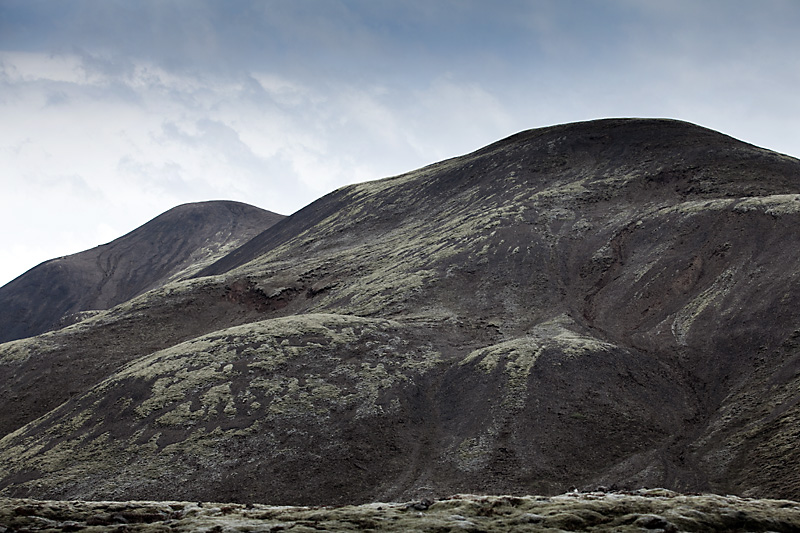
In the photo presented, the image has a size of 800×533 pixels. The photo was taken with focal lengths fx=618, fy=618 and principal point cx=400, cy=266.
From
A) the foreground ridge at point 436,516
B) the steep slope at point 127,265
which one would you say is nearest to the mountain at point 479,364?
the foreground ridge at point 436,516

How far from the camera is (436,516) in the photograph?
55.0 ft

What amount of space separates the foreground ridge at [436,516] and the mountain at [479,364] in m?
11.6

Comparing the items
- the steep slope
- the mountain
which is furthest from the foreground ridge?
the steep slope

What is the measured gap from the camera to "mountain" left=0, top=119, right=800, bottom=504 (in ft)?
109

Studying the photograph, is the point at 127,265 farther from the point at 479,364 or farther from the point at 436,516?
the point at 436,516

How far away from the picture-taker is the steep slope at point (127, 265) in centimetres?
13400

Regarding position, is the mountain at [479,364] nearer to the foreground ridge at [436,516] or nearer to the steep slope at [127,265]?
the foreground ridge at [436,516]

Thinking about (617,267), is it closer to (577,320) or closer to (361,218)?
(577,320)

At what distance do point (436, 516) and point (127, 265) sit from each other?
153m

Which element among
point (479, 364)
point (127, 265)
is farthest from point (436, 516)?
point (127, 265)

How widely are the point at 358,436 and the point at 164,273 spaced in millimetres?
119625

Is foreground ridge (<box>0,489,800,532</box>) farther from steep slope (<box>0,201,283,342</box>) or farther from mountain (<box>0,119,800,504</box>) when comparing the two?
steep slope (<box>0,201,283,342</box>)

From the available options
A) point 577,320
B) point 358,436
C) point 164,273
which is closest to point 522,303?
point 577,320

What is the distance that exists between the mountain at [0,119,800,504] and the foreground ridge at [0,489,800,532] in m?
11.6
